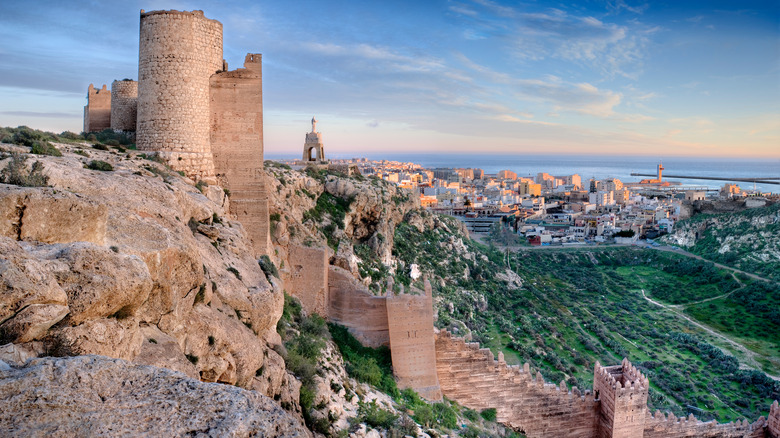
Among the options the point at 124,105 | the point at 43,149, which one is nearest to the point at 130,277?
the point at 43,149

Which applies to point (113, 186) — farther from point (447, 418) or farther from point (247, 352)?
point (447, 418)

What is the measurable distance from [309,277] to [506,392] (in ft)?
19.1

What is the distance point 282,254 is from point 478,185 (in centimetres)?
10622

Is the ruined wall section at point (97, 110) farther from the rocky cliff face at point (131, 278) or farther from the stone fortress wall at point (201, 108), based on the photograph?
the rocky cliff face at point (131, 278)

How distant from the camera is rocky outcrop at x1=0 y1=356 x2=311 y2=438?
9.17 feet

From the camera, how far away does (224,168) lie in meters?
11.7

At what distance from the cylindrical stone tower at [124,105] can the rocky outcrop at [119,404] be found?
428 inches

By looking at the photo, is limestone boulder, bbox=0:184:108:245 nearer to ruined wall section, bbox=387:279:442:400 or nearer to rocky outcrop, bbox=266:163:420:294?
rocky outcrop, bbox=266:163:420:294

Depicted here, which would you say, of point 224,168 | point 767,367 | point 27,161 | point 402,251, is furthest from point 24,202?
point 767,367

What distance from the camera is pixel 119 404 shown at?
2990 mm

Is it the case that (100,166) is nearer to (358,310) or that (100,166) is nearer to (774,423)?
(358,310)

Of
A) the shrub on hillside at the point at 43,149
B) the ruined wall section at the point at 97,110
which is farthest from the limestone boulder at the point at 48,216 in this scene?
the ruined wall section at the point at 97,110

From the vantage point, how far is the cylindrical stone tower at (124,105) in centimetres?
1270

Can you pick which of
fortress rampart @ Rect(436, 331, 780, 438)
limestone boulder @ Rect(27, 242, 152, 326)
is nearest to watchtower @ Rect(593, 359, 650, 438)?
fortress rampart @ Rect(436, 331, 780, 438)
